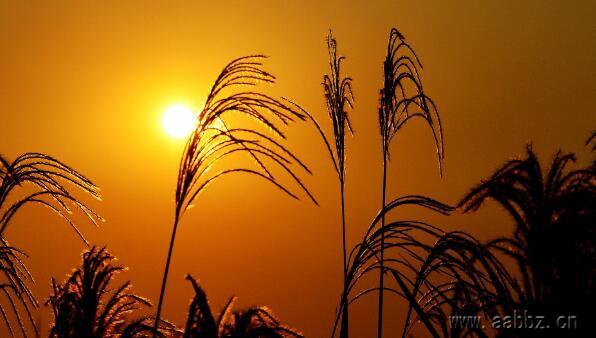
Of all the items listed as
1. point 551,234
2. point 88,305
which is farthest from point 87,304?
point 551,234

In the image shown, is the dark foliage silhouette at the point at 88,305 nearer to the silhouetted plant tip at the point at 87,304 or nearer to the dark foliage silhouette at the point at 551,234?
the silhouetted plant tip at the point at 87,304

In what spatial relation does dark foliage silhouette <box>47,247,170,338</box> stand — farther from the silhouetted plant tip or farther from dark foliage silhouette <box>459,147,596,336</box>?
dark foliage silhouette <box>459,147,596,336</box>

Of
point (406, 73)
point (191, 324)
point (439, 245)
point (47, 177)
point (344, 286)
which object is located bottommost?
point (191, 324)

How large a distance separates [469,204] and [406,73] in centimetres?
280

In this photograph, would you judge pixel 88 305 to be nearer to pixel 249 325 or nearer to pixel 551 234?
pixel 249 325

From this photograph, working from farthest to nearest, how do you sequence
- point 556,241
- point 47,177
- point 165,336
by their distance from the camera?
point 556,241, point 165,336, point 47,177

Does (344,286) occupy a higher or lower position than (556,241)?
lower

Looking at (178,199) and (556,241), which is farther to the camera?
(556,241)

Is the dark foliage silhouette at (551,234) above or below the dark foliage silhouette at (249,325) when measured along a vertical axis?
above

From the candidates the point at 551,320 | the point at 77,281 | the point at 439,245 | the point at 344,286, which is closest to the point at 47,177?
the point at 77,281

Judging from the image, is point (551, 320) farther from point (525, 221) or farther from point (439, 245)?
point (439, 245)

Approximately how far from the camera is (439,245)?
26.9ft

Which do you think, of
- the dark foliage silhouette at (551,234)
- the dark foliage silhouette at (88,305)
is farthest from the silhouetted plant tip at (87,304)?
the dark foliage silhouette at (551,234)

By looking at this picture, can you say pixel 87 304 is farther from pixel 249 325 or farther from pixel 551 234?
pixel 551 234
